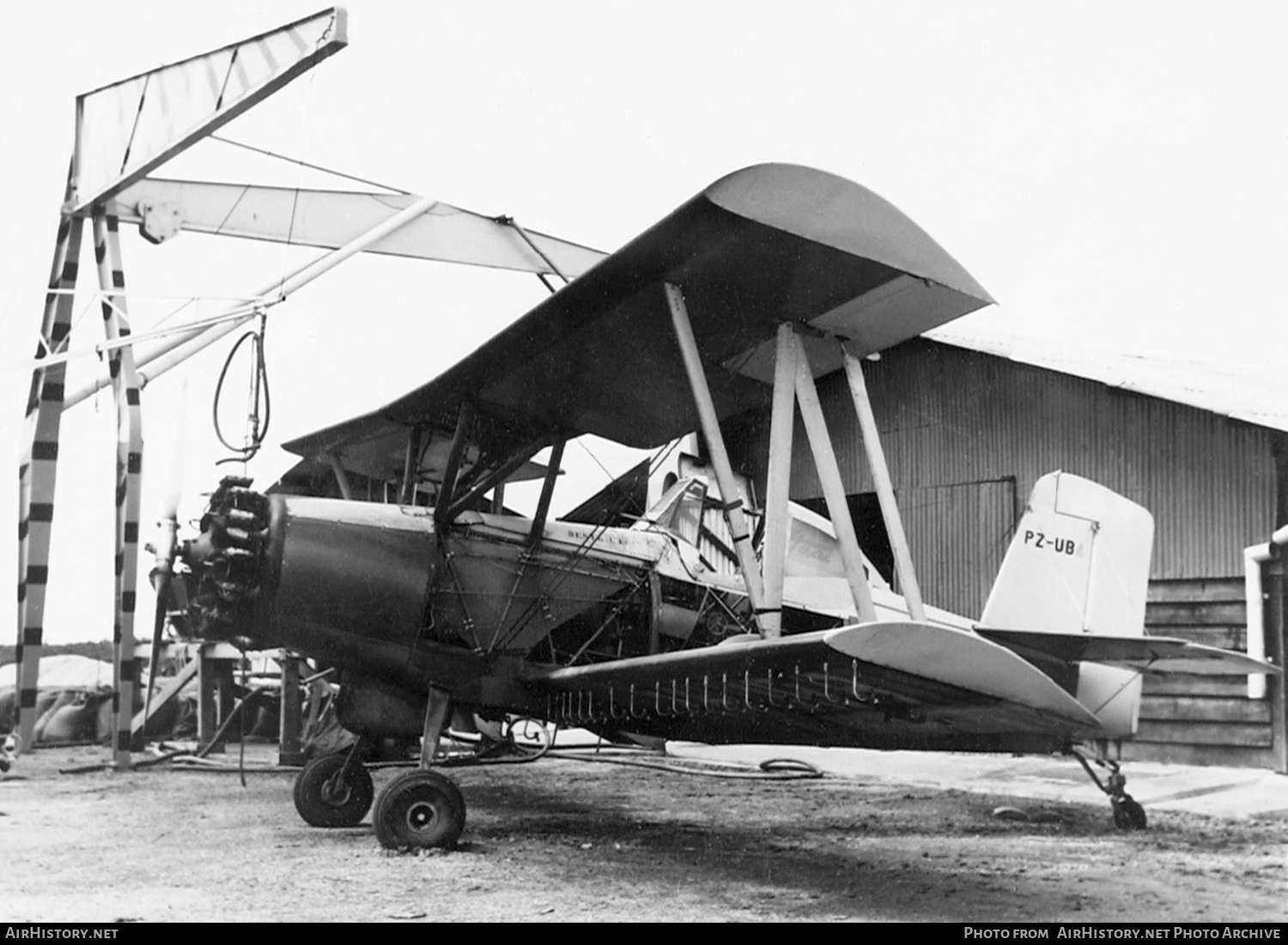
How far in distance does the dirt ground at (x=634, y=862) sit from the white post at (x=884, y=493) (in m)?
1.30

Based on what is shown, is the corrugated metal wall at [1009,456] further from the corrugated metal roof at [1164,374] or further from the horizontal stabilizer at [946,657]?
the horizontal stabilizer at [946,657]

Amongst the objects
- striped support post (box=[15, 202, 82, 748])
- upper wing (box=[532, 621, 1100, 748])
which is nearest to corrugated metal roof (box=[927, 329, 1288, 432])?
upper wing (box=[532, 621, 1100, 748])

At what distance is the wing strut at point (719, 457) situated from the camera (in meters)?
4.89

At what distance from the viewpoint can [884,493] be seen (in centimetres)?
540

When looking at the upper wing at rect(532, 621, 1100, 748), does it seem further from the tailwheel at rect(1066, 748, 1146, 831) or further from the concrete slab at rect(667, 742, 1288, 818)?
the concrete slab at rect(667, 742, 1288, 818)

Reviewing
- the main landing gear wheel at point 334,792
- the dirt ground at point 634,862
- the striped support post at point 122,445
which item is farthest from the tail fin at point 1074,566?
the striped support post at point 122,445

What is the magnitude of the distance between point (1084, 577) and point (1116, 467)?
3.75m

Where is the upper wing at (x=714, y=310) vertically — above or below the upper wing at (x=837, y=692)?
above

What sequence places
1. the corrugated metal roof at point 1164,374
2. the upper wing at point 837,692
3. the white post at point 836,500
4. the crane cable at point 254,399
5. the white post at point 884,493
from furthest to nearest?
the corrugated metal roof at point 1164,374 → the crane cable at point 254,399 → the white post at point 884,493 → the white post at point 836,500 → the upper wing at point 837,692

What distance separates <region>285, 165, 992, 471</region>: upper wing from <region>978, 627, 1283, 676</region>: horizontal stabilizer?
68.5 inches

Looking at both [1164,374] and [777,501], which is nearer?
[777,501]

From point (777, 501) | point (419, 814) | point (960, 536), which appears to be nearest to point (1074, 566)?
point (777, 501)

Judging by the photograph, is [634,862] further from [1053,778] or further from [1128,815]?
[1053,778]

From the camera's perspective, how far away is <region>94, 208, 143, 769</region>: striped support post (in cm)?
740
